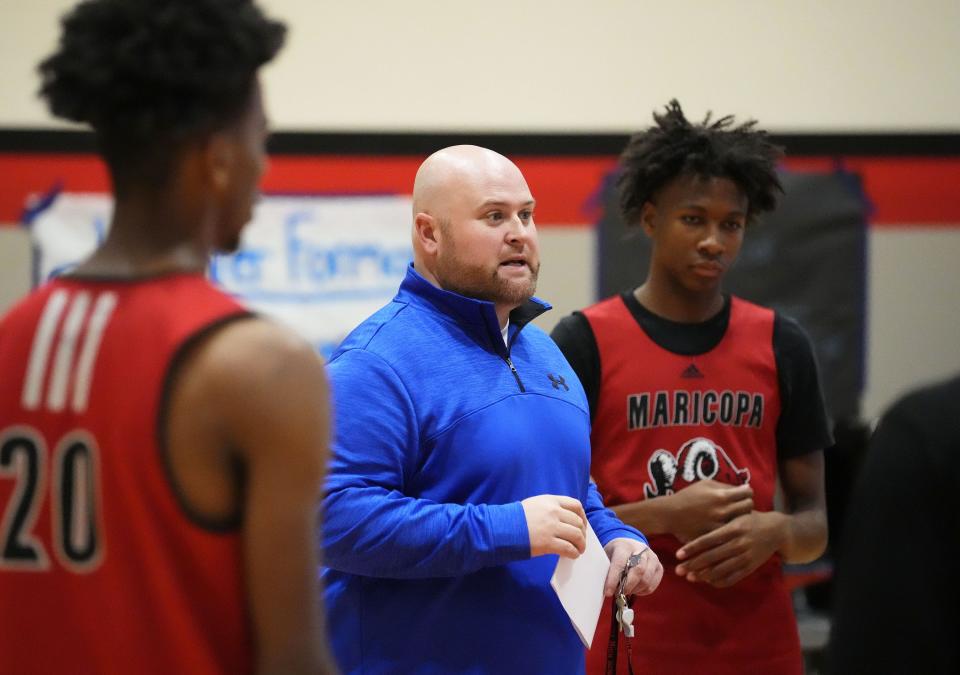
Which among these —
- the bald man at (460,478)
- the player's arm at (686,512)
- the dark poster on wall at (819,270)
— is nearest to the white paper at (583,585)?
the bald man at (460,478)

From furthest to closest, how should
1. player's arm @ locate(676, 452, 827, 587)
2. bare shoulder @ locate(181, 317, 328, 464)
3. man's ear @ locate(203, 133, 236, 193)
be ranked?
player's arm @ locate(676, 452, 827, 587)
man's ear @ locate(203, 133, 236, 193)
bare shoulder @ locate(181, 317, 328, 464)

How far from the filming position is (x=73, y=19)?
1.22m

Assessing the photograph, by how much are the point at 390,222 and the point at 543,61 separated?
34.7 inches

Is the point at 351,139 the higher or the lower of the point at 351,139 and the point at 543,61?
the lower

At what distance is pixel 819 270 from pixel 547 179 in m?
1.16

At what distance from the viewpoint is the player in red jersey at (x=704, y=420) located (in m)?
2.46

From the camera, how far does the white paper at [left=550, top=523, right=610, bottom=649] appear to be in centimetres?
190

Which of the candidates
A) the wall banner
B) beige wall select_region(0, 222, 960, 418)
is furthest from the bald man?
beige wall select_region(0, 222, 960, 418)

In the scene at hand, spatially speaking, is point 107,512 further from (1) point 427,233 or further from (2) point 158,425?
(1) point 427,233

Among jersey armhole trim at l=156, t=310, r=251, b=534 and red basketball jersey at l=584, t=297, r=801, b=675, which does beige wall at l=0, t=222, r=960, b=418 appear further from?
jersey armhole trim at l=156, t=310, r=251, b=534

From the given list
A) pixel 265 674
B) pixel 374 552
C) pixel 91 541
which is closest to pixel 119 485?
pixel 91 541

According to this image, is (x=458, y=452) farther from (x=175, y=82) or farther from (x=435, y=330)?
(x=175, y=82)

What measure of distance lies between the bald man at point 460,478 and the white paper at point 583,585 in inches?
2.3

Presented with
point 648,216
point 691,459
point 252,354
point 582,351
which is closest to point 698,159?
point 648,216
